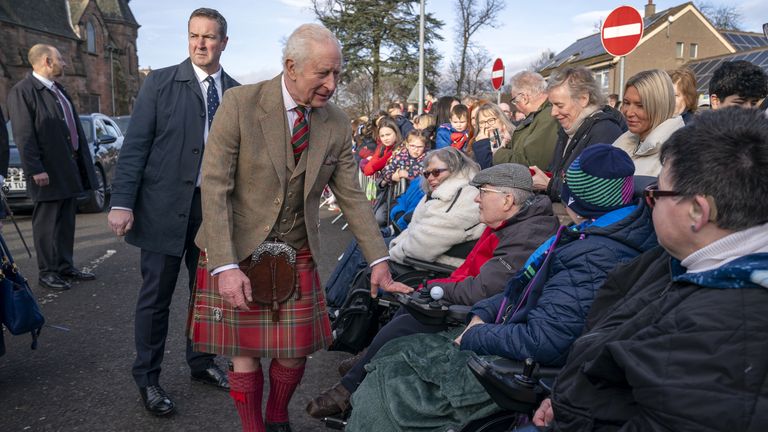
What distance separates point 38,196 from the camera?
629cm

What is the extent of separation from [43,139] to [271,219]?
462 centimetres

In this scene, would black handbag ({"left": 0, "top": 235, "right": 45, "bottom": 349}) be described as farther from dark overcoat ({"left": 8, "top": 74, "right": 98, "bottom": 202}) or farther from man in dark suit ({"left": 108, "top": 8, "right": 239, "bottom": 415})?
dark overcoat ({"left": 8, "top": 74, "right": 98, "bottom": 202})

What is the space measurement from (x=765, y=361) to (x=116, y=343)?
436 centimetres

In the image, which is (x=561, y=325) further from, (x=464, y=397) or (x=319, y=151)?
(x=319, y=151)

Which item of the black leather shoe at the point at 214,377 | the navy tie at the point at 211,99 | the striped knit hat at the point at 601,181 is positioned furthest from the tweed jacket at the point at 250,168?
the black leather shoe at the point at 214,377

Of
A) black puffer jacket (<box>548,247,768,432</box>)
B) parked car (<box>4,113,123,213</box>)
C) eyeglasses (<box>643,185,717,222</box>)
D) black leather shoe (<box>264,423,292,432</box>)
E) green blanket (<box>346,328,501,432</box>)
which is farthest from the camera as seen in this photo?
parked car (<box>4,113,123,213</box>)

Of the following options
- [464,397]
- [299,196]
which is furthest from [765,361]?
[299,196]

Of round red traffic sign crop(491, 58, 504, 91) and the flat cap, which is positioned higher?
round red traffic sign crop(491, 58, 504, 91)

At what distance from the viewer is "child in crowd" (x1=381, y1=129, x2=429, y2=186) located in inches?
295

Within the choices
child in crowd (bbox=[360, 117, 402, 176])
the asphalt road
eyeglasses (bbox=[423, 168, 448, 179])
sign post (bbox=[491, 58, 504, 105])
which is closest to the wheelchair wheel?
the asphalt road

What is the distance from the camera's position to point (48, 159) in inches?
251

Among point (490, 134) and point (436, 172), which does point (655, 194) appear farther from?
point (490, 134)

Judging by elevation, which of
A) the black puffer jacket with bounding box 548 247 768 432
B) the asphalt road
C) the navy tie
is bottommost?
the asphalt road

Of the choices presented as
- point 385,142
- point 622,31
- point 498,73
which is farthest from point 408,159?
point 498,73
